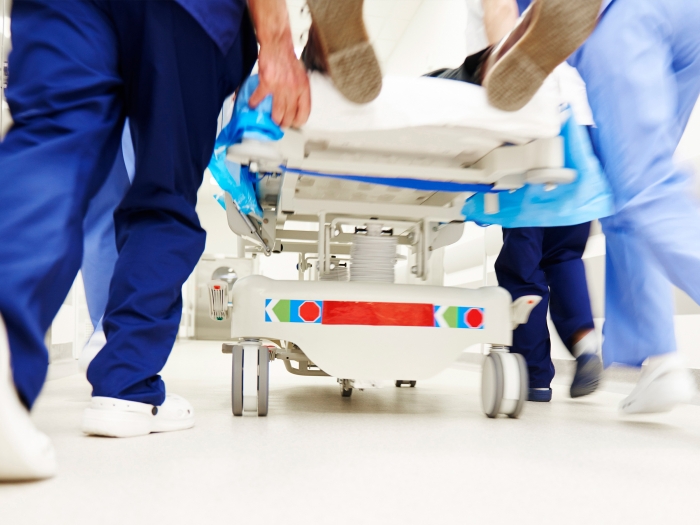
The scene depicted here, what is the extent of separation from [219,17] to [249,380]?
67 cm

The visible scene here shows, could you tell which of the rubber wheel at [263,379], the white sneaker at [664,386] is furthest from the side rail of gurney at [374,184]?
the white sneaker at [664,386]

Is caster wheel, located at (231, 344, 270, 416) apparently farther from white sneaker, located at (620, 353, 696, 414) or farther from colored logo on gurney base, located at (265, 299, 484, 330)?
white sneaker, located at (620, 353, 696, 414)

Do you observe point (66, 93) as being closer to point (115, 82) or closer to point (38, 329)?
point (115, 82)

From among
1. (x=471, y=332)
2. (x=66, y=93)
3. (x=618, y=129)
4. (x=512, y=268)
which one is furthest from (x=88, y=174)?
(x=512, y=268)

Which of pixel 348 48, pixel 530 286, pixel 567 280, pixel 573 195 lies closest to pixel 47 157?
pixel 348 48

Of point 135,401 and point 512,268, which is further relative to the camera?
point 512,268

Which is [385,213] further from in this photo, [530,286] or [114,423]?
[114,423]

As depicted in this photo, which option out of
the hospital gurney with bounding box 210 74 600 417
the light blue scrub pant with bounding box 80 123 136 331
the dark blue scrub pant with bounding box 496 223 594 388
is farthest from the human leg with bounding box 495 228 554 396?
the light blue scrub pant with bounding box 80 123 136 331

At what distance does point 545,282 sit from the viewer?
5.48 ft

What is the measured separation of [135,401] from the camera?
0.91 metres

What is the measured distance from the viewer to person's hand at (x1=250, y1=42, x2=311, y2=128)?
951 mm

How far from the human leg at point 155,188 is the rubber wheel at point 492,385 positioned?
670 mm

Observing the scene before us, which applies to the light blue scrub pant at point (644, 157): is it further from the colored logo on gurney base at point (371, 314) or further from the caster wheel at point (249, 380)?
the caster wheel at point (249, 380)

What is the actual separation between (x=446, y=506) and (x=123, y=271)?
2.01ft
